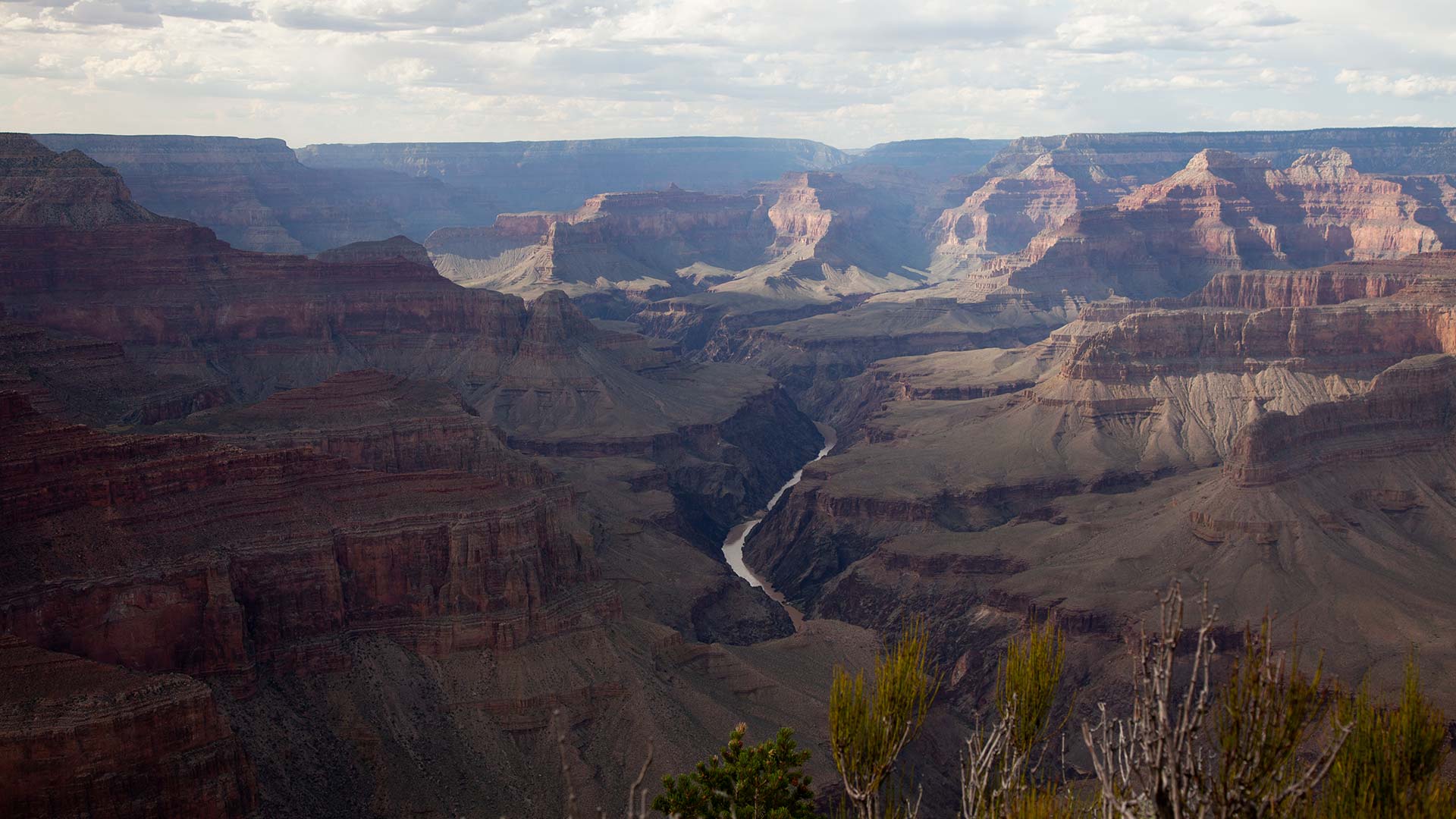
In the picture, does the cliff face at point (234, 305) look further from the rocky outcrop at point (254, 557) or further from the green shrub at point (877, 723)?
the green shrub at point (877, 723)

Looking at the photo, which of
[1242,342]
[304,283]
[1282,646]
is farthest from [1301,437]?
[304,283]

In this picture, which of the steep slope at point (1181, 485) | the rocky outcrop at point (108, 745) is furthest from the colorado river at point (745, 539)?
the rocky outcrop at point (108, 745)

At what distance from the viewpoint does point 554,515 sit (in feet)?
270

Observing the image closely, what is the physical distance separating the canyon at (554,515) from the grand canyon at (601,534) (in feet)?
0.86

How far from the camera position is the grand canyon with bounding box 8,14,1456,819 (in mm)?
60781

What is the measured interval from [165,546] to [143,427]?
3117cm

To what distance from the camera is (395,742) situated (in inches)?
2707

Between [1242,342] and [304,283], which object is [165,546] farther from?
[1242,342]

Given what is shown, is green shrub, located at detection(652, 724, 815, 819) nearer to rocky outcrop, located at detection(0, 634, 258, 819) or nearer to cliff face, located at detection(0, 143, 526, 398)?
rocky outcrop, located at detection(0, 634, 258, 819)

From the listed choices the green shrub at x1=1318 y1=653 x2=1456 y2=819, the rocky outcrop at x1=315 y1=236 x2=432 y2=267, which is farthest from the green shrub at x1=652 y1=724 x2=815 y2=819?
the rocky outcrop at x1=315 y1=236 x2=432 y2=267

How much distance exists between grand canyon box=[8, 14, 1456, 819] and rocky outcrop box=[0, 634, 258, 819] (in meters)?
0.13

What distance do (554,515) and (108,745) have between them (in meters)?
30.9

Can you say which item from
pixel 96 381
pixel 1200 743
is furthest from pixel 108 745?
pixel 96 381

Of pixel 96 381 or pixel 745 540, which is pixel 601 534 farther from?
pixel 96 381
